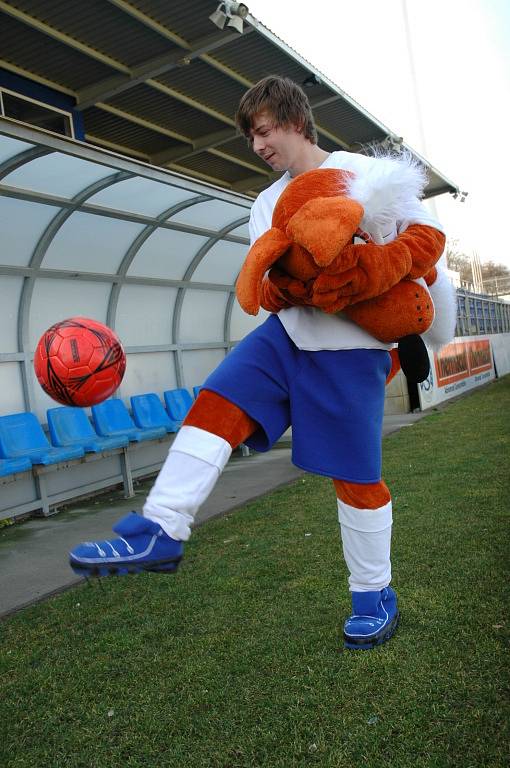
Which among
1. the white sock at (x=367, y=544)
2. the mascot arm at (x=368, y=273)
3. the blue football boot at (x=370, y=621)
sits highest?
the mascot arm at (x=368, y=273)

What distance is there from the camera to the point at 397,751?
2.01 metres

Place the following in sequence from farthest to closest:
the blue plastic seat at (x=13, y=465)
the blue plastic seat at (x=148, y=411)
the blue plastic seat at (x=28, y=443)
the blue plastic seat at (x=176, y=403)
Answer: the blue plastic seat at (x=176, y=403), the blue plastic seat at (x=148, y=411), the blue plastic seat at (x=28, y=443), the blue plastic seat at (x=13, y=465)

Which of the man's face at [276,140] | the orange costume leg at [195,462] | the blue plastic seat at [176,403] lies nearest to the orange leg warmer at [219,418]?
the orange costume leg at [195,462]

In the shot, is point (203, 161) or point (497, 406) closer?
point (497, 406)

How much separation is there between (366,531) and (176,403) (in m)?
6.56

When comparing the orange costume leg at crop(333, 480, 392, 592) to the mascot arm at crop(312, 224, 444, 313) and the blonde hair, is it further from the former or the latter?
the blonde hair

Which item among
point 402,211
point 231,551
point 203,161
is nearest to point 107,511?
point 231,551

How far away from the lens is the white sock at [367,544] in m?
2.69

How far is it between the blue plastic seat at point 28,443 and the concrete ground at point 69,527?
61cm

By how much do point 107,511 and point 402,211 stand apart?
4.99m

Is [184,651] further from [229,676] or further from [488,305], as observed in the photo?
[488,305]

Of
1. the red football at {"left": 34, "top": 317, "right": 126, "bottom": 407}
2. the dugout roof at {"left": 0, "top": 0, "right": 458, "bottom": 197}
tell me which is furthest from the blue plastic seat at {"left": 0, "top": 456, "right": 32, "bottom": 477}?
the dugout roof at {"left": 0, "top": 0, "right": 458, "bottom": 197}

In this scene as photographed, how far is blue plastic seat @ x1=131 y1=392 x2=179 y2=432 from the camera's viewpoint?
27.5 feet

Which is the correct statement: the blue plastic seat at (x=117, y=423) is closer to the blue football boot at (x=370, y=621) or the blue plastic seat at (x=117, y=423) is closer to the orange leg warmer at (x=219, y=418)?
the blue football boot at (x=370, y=621)
